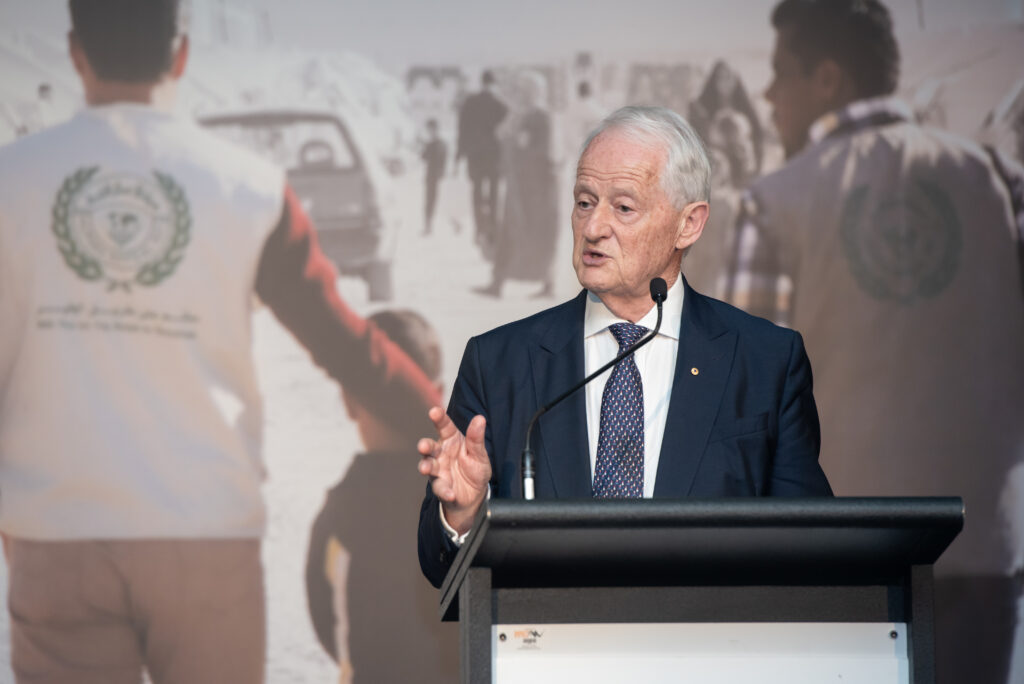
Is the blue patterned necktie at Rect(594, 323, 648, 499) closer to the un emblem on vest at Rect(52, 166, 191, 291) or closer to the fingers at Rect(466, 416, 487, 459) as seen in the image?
the fingers at Rect(466, 416, 487, 459)

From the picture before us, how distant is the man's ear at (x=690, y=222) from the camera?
2.27m

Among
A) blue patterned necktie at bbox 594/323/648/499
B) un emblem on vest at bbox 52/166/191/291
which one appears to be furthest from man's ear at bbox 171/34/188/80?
blue patterned necktie at bbox 594/323/648/499

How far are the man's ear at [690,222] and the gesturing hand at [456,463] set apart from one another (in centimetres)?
75

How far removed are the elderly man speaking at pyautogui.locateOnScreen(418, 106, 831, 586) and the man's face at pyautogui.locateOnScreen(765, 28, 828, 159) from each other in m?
1.97

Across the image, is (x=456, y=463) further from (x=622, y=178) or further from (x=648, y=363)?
(x=622, y=178)

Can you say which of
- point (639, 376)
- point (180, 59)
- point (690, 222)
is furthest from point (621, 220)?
point (180, 59)

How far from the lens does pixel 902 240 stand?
4105mm

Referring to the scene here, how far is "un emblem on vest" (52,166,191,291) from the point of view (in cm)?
389

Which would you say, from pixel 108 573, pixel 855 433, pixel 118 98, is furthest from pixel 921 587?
pixel 118 98

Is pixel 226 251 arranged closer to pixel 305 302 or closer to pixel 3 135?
pixel 305 302

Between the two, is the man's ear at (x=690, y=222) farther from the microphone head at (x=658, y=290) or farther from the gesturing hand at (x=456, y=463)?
the gesturing hand at (x=456, y=463)

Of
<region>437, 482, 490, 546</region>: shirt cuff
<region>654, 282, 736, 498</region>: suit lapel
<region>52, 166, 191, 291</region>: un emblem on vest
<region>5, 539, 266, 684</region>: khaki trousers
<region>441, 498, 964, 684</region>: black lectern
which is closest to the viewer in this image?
<region>441, 498, 964, 684</region>: black lectern

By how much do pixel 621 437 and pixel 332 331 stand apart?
6.84ft

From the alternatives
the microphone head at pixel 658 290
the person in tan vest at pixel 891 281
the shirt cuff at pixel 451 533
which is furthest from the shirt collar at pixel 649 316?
the person in tan vest at pixel 891 281
